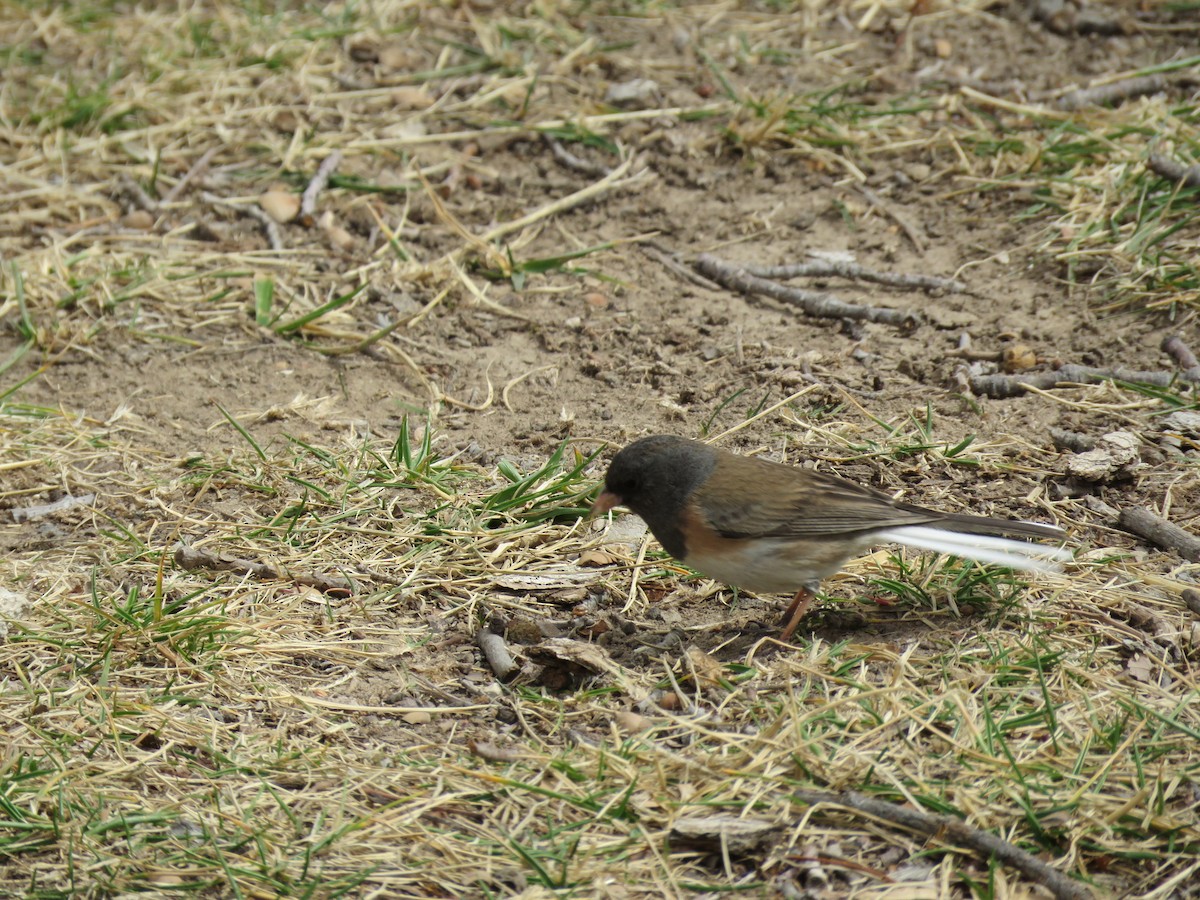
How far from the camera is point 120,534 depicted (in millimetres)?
3656

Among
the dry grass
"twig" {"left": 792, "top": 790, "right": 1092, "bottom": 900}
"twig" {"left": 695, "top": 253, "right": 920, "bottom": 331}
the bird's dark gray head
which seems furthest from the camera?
"twig" {"left": 695, "top": 253, "right": 920, "bottom": 331}

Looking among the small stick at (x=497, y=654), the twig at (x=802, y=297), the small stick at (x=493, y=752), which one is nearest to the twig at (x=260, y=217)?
the twig at (x=802, y=297)

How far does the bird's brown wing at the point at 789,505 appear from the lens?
10.4 ft

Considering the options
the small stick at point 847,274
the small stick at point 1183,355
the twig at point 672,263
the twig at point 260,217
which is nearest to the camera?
the small stick at point 1183,355

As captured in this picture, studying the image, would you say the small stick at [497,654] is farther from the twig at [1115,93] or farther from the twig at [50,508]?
the twig at [1115,93]

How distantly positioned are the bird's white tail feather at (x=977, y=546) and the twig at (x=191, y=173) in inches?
135

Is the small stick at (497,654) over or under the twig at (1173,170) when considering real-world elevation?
under

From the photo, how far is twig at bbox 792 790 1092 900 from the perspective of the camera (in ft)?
7.64

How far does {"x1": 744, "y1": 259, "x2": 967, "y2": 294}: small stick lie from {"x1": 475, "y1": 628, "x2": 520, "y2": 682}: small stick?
207cm

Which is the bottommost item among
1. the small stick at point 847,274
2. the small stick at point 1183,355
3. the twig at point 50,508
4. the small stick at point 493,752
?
the twig at point 50,508

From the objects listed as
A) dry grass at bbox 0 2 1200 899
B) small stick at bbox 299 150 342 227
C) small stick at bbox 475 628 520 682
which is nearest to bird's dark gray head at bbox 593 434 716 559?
dry grass at bbox 0 2 1200 899

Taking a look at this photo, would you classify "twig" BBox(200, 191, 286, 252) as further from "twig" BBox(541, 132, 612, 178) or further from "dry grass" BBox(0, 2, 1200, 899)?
"twig" BBox(541, 132, 612, 178)

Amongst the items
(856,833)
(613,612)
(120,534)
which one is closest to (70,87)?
(120,534)

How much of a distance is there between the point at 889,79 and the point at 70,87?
3.53 meters
